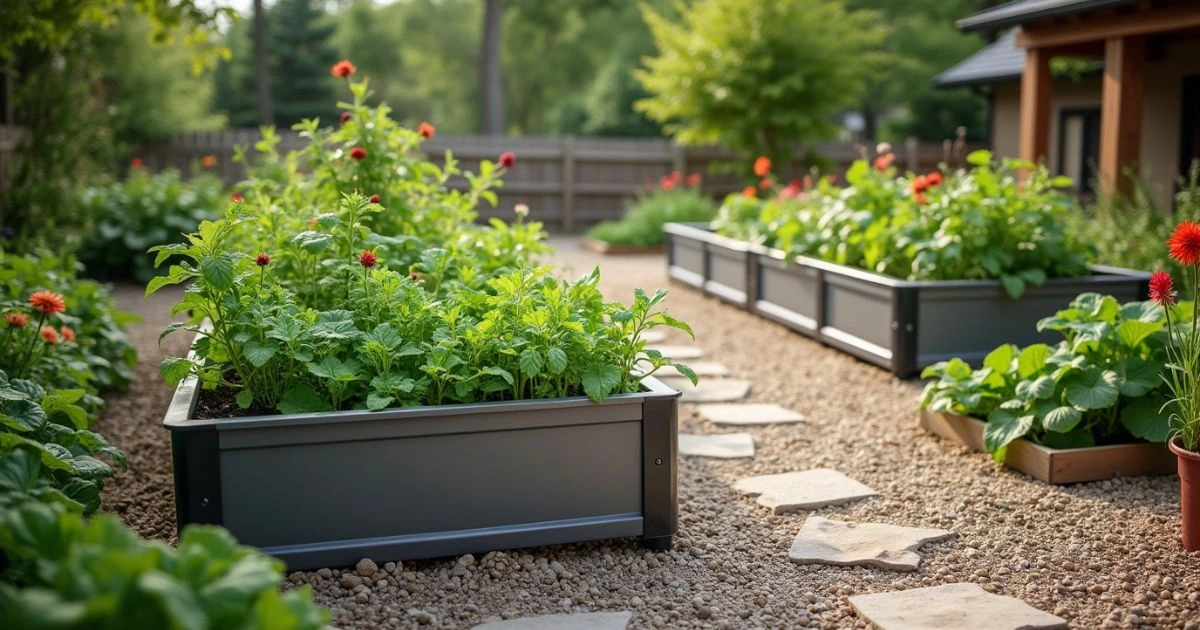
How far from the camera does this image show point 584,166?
618 inches

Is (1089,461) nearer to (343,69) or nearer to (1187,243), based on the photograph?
(1187,243)

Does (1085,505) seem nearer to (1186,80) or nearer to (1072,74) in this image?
(1186,80)

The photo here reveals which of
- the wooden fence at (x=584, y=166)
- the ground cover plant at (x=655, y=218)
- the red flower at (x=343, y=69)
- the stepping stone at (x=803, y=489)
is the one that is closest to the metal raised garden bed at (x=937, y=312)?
the stepping stone at (x=803, y=489)

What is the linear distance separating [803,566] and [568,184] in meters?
12.8

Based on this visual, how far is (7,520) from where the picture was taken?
176cm

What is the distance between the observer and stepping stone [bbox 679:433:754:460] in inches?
173

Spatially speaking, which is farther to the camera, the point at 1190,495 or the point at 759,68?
the point at 759,68

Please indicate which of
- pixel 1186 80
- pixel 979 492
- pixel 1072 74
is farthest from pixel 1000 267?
pixel 1072 74

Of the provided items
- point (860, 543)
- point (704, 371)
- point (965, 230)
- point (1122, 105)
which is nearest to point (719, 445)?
point (860, 543)

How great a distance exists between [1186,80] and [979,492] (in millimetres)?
9289

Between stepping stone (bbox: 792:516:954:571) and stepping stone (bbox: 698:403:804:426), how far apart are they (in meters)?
1.40

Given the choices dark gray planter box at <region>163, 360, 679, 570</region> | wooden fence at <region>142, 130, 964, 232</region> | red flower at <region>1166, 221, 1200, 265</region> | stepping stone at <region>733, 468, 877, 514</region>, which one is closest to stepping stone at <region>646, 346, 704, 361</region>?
stepping stone at <region>733, 468, 877, 514</region>

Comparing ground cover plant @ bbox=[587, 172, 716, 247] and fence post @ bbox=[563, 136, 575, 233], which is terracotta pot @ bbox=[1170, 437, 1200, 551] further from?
fence post @ bbox=[563, 136, 575, 233]

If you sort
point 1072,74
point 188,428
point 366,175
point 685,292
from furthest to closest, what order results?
point 1072,74
point 685,292
point 366,175
point 188,428
